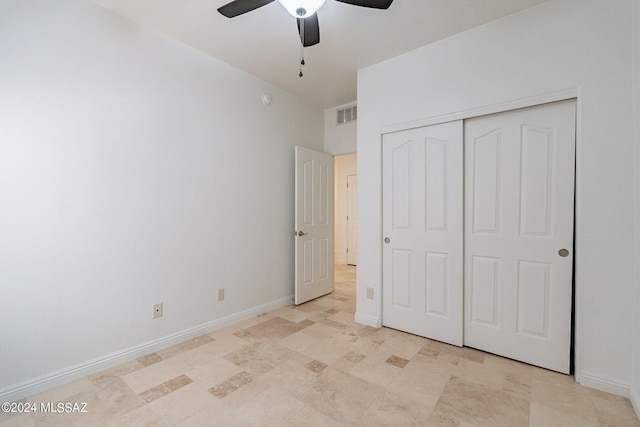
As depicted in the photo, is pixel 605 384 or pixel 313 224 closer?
pixel 605 384

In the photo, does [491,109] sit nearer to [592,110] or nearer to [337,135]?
[592,110]

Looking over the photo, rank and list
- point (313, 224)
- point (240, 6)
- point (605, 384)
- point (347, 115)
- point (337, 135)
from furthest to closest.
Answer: point (337, 135) < point (347, 115) < point (313, 224) < point (605, 384) < point (240, 6)

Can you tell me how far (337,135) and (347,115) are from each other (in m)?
0.31

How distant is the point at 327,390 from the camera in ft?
6.19

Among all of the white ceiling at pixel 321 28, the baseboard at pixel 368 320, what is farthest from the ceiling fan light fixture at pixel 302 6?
the baseboard at pixel 368 320

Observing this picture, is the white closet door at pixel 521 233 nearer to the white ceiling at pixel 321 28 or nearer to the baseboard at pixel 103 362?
the white ceiling at pixel 321 28

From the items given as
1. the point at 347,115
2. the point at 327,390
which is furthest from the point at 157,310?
the point at 347,115

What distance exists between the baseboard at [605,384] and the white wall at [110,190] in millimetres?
2915

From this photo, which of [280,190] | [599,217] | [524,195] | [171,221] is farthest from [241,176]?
[599,217]

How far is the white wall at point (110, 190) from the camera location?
5.94 ft

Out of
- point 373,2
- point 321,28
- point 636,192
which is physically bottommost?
point 636,192

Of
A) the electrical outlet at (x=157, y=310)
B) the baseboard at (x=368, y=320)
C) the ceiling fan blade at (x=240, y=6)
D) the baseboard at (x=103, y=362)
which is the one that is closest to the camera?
the ceiling fan blade at (x=240, y=6)

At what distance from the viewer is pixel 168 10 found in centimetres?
216

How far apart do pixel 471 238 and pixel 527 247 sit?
400mm
